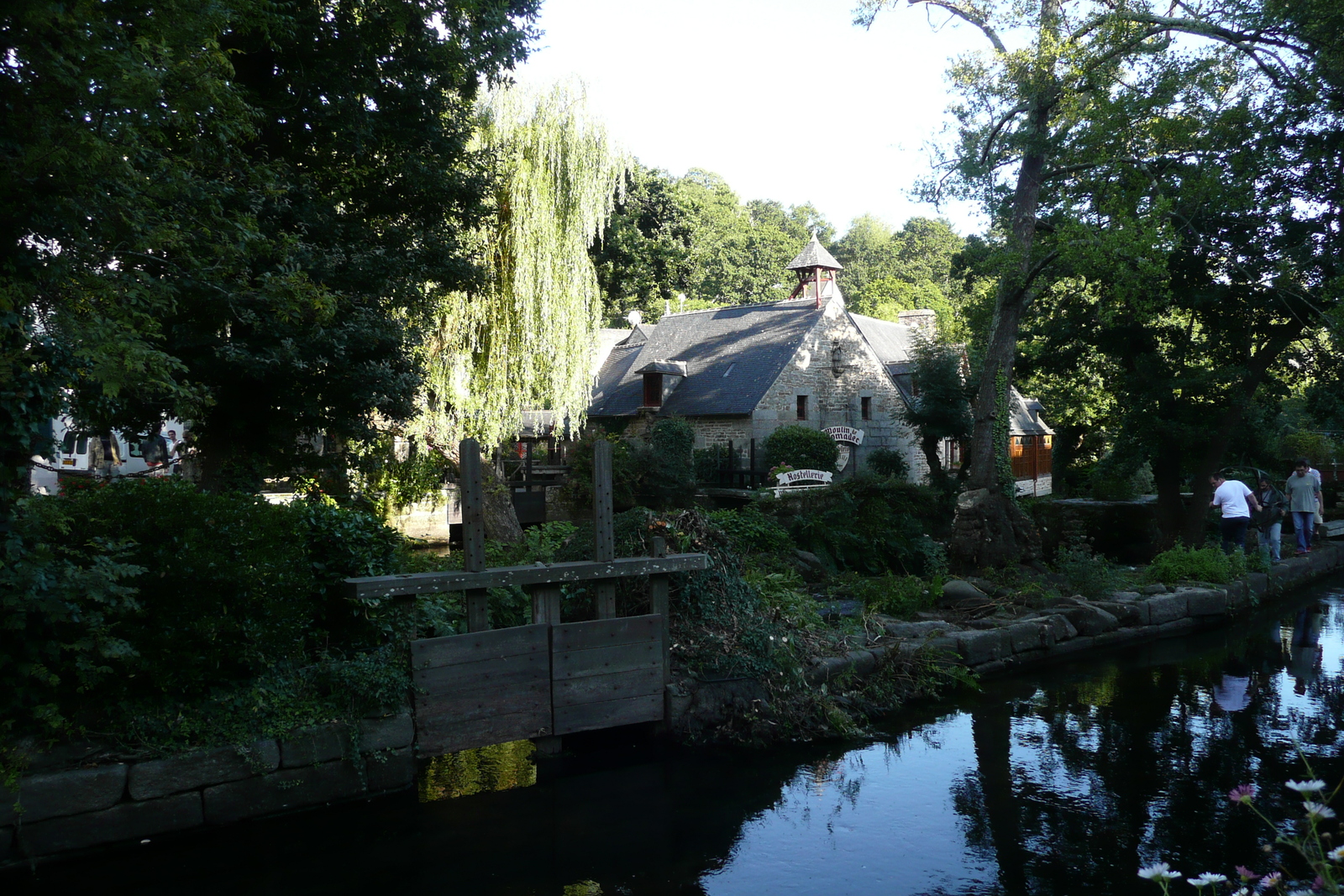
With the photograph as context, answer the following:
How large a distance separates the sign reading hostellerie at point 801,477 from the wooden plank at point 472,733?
52.9ft

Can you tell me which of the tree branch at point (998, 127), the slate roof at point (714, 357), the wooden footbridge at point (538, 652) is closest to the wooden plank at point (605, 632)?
the wooden footbridge at point (538, 652)

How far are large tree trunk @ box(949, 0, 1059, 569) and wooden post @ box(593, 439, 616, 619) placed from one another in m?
8.99

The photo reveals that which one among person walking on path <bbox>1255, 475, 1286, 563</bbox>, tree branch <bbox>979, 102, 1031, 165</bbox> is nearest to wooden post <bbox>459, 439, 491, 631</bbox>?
tree branch <bbox>979, 102, 1031, 165</bbox>

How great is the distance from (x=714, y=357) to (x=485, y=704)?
80.5ft

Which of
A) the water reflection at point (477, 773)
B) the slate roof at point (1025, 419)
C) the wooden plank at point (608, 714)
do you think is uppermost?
the slate roof at point (1025, 419)

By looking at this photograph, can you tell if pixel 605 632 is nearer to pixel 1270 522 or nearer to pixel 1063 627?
pixel 1063 627

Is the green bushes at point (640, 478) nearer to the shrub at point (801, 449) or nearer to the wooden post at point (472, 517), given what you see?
the shrub at point (801, 449)

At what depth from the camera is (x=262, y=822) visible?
20.9ft

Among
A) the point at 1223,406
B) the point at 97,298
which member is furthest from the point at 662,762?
the point at 1223,406

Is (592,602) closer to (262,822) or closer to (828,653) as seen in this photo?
(828,653)

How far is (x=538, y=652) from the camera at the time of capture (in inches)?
298

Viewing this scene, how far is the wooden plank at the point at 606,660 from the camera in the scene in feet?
25.2

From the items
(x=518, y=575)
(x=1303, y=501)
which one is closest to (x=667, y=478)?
(x=1303, y=501)

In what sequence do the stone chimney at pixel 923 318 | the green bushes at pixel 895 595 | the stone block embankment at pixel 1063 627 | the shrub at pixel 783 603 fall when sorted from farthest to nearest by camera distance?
1. the stone chimney at pixel 923 318
2. the green bushes at pixel 895 595
3. the stone block embankment at pixel 1063 627
4. the shrub at pixel 783 603
